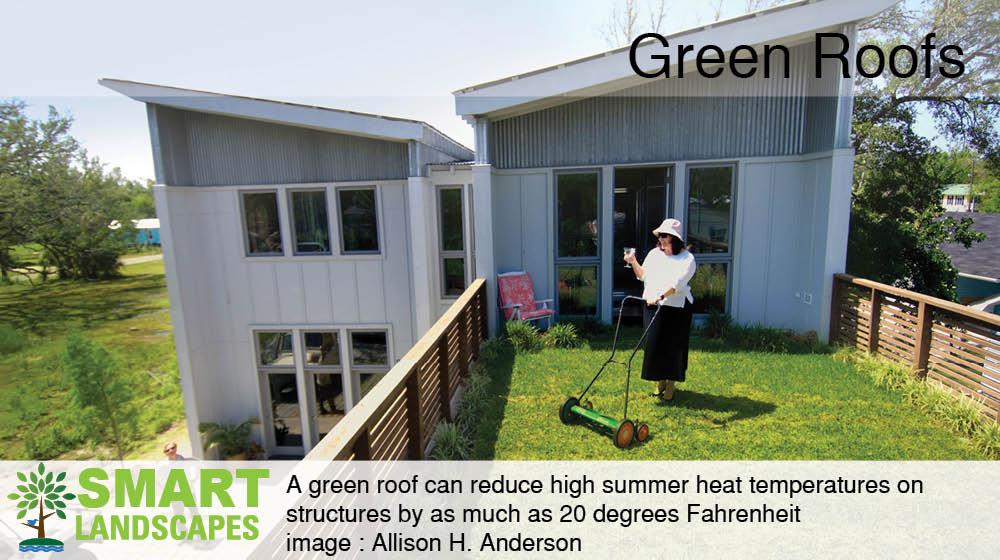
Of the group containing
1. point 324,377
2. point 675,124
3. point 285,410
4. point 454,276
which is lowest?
point 285,410

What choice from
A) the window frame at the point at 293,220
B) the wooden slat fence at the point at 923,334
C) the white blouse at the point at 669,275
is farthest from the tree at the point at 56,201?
the wooden slat fence at the point at 923,334

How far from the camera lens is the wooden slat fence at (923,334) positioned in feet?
13.6

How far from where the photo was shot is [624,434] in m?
3.77

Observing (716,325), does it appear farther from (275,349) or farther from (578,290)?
(275,349)

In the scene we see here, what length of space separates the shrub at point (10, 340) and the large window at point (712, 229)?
27.1m

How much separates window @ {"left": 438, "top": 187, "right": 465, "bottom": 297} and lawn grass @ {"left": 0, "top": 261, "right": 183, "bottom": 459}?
14.5 m

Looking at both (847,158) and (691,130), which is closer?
(847,158)

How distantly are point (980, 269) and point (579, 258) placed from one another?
46.7 feet

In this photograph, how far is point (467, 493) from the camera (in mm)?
3412

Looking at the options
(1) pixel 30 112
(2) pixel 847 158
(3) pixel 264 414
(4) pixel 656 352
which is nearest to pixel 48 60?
(3) pixel 264 414

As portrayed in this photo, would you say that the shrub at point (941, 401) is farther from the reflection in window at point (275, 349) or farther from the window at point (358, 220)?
the reflection in window at point (275, 349)

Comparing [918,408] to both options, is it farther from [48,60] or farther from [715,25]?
[48,60]

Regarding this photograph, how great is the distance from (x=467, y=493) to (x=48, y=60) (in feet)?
53.4

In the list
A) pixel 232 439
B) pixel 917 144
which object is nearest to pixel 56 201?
pixel 232 439
